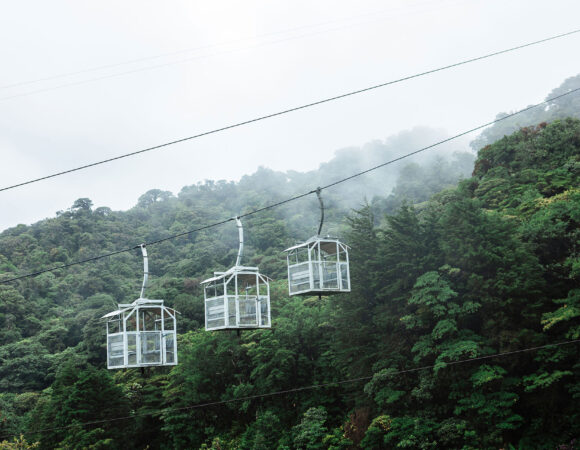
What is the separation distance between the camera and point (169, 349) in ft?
45.4

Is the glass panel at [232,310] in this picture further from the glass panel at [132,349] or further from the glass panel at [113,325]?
the glass panel at [113,325]

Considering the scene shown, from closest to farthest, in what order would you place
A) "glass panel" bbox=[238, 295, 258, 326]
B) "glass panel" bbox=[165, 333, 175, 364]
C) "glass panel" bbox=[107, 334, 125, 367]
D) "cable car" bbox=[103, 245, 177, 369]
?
"glass panel" bbox=[238, 295, 258, 326] → "cable car" bbox=[103, 245, 177, 369] → "glass panel" bbox=[107, 334, 125, 367] → "glass panel" bbox=[165, 333, 175, 364]

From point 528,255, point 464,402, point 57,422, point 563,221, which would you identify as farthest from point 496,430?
point 57,422

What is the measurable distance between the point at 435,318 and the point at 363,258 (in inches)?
171

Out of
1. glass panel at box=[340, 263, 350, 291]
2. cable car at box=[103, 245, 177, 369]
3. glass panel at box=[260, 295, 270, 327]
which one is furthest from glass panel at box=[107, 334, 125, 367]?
glass panel at box=[340, 263, 350, 291]

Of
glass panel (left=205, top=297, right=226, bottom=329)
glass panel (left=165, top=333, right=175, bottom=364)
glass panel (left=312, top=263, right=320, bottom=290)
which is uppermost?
glass panel (left=312, top=263, right=320, bottom=290)

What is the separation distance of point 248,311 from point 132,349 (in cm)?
285

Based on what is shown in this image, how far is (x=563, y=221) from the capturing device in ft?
67.3

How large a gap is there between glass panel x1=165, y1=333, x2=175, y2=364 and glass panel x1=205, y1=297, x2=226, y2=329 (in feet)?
4.23

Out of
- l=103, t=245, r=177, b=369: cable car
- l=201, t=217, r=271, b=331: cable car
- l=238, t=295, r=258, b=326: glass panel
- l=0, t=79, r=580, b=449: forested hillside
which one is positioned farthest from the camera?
l=0, t=79, r=580, b=449: forested hillside

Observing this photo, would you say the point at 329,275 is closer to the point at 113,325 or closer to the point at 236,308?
the point at 236,308

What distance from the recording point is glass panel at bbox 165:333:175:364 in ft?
45.0

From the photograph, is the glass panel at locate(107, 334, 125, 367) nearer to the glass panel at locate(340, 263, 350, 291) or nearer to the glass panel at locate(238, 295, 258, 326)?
the glass panel at locate(238, 295, 258, 326)

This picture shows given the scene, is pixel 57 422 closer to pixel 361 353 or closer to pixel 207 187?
pixel 361 353
